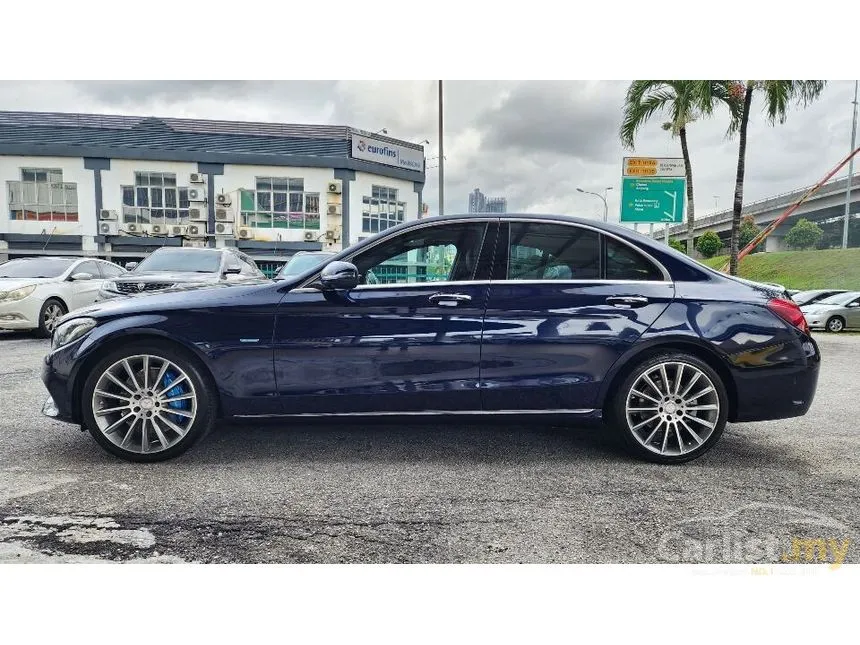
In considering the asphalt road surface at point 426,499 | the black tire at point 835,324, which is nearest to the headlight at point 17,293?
the asphalt road surface at point 426,499

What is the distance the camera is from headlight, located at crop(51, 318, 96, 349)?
3.48 m

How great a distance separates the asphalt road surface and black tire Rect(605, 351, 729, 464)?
3.4 inches

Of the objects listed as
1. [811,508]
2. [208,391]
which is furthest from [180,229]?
[811,508]

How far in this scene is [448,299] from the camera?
3510 millimetres

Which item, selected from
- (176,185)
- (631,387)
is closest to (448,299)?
(631,387)

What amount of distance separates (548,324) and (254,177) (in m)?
27.7

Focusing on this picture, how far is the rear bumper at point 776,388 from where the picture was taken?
355 cm

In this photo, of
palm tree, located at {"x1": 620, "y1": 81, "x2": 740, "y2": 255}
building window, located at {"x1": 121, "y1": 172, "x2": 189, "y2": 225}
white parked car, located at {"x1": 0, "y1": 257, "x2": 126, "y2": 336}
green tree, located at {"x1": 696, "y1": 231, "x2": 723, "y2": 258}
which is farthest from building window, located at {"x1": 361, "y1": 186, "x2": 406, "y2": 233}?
green tree, located at {"x1": 696, "y1": 231, "x2": 723, "y2": 258}

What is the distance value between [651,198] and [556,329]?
11.7 metres

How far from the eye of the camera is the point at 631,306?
11.6 ft

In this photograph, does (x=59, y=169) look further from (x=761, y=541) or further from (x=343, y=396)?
(x=761, y=541)

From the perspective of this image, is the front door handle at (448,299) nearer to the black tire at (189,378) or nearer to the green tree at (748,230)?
the black tire at (189,378)

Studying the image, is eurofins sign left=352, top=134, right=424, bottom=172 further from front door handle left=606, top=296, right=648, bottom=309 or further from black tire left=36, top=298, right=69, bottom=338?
front door handle left=606, top=296, right=648, bottom=309

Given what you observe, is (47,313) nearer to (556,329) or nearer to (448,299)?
(448,299)
